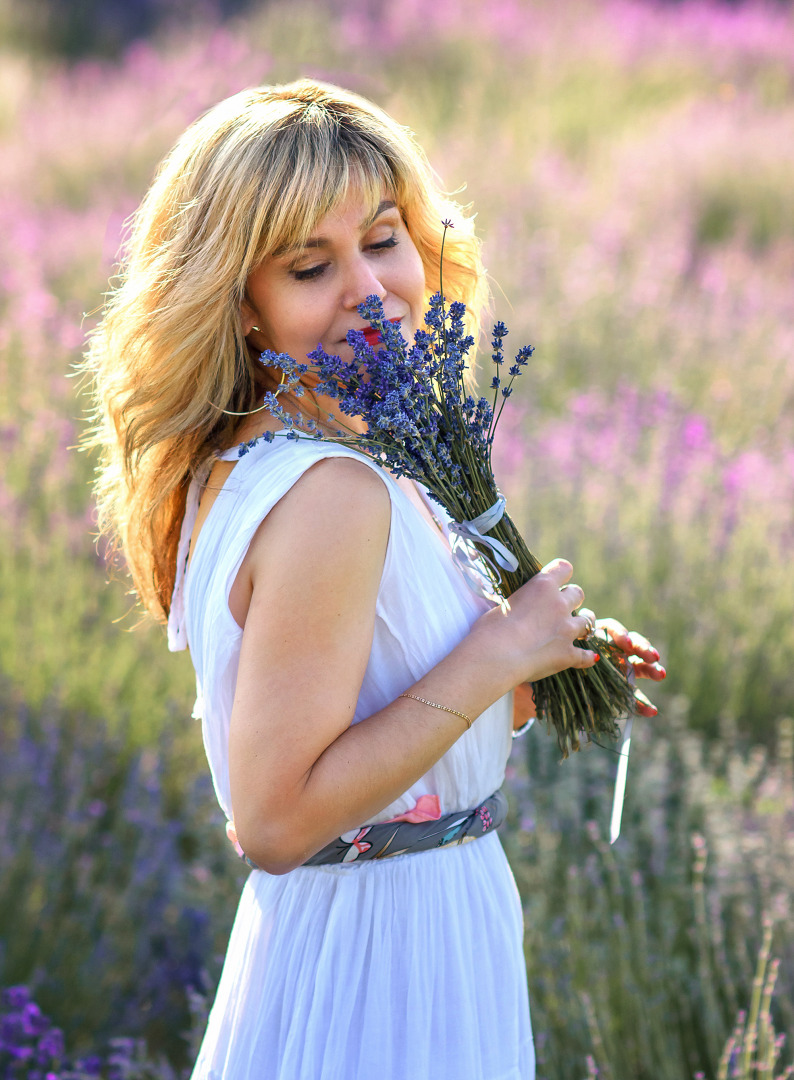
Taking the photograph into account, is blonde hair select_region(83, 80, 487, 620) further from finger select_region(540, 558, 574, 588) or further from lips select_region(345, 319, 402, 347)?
finger select_region(540, 558, 574, 588)

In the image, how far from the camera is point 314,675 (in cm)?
120

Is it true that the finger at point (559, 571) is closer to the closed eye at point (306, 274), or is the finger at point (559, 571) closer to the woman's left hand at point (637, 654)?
the woman's left hand at point (637, 654)

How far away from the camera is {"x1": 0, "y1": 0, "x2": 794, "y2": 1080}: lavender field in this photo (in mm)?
2521

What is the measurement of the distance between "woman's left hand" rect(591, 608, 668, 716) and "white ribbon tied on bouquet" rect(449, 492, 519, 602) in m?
0.23

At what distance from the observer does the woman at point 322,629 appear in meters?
1.22

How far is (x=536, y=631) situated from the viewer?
1.39 m

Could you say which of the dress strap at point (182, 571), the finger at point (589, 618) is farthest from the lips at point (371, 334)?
the finger at point (589, 618)

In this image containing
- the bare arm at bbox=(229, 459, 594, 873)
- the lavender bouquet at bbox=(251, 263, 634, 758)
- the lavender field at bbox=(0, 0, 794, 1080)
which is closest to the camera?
the bare arm at bbox=(229, 459, 594, 873)

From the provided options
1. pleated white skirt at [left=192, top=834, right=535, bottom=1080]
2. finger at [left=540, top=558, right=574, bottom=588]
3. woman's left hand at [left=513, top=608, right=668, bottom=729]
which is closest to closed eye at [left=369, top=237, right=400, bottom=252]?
finger at [left=540, top=558, right=574, bottom=588]

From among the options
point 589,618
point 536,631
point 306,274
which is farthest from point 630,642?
point 306,274

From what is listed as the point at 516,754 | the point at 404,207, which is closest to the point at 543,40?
the point at 516,754

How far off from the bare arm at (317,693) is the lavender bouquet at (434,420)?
0.29 ft

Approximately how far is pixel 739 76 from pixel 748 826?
37.7 feet

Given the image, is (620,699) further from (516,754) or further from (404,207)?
(516,754)
